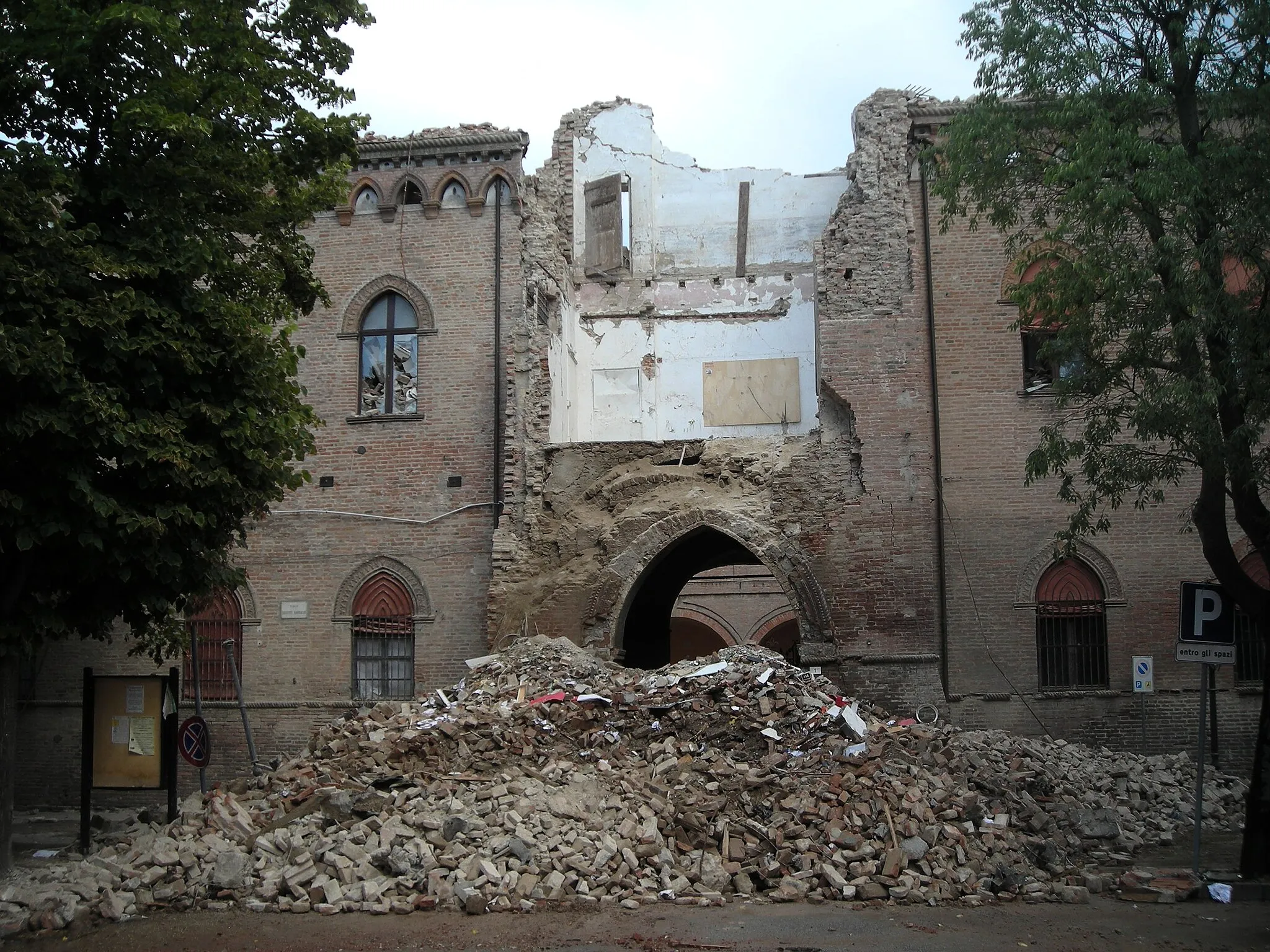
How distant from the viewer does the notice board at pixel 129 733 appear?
11.8m

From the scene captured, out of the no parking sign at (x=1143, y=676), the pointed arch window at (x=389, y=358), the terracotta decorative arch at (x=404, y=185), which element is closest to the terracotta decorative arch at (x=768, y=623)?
the pointed arch window at (x=389, y=358)

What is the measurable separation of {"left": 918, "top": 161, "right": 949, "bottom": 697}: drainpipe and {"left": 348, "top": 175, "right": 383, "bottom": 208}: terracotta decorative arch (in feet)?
28.4

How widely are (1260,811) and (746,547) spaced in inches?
314

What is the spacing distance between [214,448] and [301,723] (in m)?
9.97

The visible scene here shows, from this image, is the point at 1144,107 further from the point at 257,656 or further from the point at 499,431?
the point at 257,656

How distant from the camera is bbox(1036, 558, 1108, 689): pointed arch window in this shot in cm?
1773

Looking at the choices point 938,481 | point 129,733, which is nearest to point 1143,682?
point 938,481

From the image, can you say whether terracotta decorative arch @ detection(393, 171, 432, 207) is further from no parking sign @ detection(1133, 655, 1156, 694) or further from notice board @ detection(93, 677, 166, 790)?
no parking sign @ detection(1133, 655, 1156, 694)

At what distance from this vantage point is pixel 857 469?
56.5 feet

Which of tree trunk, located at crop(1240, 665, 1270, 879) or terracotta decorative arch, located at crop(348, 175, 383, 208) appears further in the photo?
terracotta decorative arch, located at crop(348, 175, 383, 208)

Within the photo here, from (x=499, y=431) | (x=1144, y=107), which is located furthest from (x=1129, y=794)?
(x=499, y=431)

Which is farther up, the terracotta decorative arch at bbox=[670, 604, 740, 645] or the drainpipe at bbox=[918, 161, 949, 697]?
the drainpipe at bbox=[918, 161, 949, 697]

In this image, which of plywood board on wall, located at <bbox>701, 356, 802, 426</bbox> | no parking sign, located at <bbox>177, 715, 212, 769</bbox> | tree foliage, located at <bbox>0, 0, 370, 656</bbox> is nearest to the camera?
tree foliage, located at <bbox>0, 0, 370, 656</bbox>

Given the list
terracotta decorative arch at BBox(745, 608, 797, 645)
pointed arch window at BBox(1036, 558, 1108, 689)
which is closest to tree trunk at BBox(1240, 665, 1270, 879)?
pointed arch window at BBox(1036, 558, 1108, 689)
